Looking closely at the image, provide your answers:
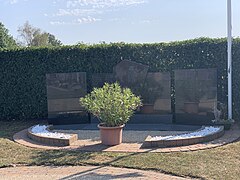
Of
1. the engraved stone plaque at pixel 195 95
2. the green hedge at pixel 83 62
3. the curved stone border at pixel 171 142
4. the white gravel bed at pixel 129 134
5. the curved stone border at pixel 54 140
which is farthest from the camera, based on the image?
the green hedge at pixel 83 62

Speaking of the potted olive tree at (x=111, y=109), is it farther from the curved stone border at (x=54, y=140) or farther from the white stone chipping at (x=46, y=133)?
the white stone chipping at (x=46, y=133)

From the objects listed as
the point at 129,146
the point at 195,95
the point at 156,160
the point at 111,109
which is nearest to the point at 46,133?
the point at 111,109

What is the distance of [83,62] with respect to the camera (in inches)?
356

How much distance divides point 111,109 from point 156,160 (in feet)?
4.40

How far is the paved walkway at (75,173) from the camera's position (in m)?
4.52

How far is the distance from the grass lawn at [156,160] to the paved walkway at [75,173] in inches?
6.1

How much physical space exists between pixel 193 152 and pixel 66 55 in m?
4.92

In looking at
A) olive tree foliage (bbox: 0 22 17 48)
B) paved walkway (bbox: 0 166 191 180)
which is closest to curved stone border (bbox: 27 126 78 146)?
paved walkway (bbox: 0 166 191 180)

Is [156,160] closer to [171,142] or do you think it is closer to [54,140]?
[171,142]

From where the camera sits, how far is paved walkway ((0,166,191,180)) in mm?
4520

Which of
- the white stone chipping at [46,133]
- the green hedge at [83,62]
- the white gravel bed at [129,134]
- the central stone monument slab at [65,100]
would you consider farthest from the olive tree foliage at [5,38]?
the white gravel bed at [129,134]

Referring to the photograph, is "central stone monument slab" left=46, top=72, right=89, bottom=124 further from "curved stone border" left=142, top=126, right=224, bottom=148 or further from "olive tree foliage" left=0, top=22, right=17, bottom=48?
"olive tree foliage" left=0, top=22, right=17, bottom=48

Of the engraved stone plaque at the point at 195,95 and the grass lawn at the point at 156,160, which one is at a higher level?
the engraved stone plaque at the point at 195,95

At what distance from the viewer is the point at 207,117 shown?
776cm
